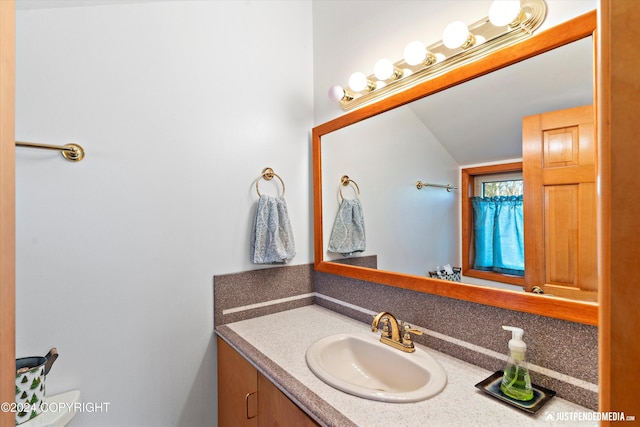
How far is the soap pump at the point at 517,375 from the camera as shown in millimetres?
736

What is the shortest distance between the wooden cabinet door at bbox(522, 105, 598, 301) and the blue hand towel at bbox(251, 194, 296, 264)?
995 mm

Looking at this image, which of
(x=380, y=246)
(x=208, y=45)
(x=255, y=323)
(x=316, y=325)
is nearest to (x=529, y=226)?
(x=380, y=246)

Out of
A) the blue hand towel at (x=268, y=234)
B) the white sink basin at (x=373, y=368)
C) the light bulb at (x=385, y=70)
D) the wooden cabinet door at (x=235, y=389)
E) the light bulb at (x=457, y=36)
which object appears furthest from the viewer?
the blue hand towel at (x=268, y=234)

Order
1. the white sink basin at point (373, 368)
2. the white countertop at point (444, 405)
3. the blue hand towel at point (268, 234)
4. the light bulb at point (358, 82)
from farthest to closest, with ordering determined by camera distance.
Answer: the blue hand towel at point (268, 234) → the light bulb at point (358, 82) → the white sink basin at point (373, 368) → the white countertop at point (444, 405)

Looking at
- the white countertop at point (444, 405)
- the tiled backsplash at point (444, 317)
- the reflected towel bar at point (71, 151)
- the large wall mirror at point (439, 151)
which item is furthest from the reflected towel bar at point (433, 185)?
the reflected towel bar at point (71, 151)

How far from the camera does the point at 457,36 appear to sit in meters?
0.93

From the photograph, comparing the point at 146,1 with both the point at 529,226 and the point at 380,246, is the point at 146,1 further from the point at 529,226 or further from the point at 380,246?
the point at 529,226

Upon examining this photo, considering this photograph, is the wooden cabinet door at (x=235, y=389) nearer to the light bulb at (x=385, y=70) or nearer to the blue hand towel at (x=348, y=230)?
the blue hand towel at (x=348, y=230)

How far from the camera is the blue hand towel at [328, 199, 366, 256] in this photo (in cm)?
140

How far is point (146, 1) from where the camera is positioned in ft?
3.87

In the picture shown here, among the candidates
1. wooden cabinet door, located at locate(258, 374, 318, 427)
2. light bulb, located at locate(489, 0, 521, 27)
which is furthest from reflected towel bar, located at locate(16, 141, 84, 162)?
light bulb, located at locate(489, 0, 521, 27)

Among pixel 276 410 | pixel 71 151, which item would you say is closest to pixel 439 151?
pixel 276 410

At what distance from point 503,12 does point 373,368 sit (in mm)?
1243

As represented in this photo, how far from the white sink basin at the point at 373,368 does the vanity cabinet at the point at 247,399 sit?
128 millimetres
